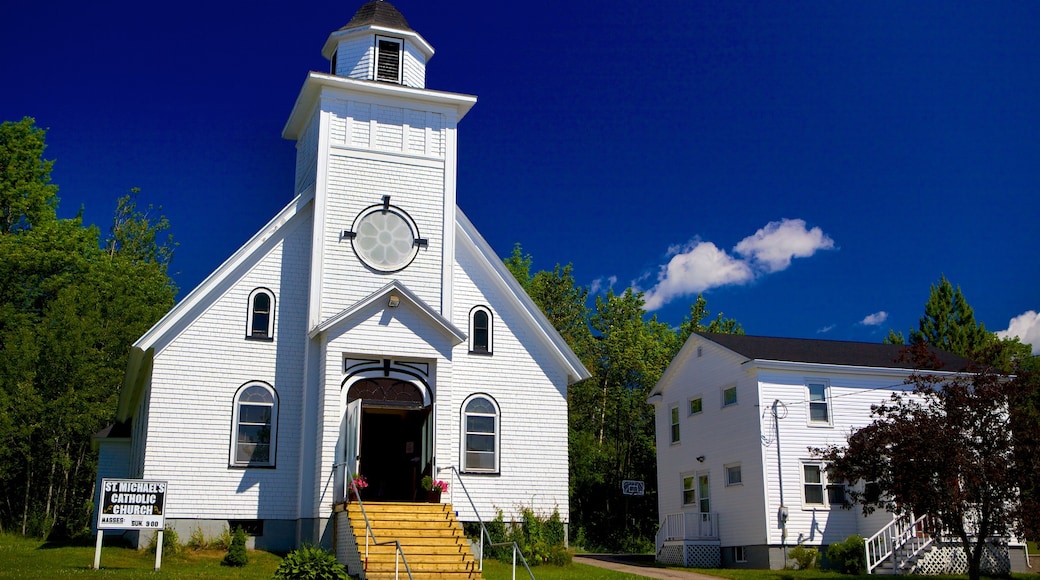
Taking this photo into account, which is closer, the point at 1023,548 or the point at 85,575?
the point at 85,575

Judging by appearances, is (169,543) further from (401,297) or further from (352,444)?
(401,297)

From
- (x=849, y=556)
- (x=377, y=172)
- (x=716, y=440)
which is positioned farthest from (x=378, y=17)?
(x=849, y=556)

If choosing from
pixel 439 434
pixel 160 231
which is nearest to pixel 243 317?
pixel 439 434

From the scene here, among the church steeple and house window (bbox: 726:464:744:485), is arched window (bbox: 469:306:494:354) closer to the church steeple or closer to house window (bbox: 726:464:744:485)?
the church steeple

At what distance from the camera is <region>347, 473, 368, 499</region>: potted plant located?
1938 cm

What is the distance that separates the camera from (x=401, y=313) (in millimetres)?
21797

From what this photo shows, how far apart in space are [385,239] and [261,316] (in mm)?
3468

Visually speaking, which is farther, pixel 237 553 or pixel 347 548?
pixel 237 553

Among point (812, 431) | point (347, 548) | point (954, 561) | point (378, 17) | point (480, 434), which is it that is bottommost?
point (954, 561)

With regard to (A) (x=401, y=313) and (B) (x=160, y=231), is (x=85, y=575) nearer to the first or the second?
(A) (x=401, y=313)

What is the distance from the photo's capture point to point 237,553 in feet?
63.3

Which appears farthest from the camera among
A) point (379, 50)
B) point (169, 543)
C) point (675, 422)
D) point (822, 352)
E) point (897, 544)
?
point (675, 422)

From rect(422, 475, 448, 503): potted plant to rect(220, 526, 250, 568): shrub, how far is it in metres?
3.88

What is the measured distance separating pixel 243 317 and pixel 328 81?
6.11m
